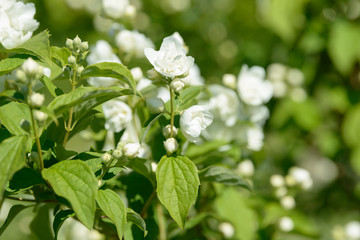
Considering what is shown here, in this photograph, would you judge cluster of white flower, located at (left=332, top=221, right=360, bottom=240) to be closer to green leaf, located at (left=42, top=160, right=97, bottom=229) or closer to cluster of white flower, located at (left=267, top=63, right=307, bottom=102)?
cluster of white flower, located at (left=267, top=63, right=307, bottom=102)

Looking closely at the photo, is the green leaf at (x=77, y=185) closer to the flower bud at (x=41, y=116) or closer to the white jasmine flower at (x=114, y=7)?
the flower bud at (x=41, y=116)

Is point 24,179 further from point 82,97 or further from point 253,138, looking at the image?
point 253,138

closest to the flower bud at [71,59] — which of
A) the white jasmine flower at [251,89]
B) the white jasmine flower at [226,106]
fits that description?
the white jasmine flower at [226,106]

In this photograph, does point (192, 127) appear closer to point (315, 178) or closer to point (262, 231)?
point (262, 231)

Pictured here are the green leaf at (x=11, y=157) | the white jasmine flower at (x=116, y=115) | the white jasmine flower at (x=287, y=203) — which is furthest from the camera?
the white jasmine flower at (x=287, y=203)

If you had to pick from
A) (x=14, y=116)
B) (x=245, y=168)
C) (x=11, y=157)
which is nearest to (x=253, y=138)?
(x=245, y=168)
